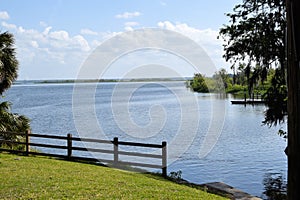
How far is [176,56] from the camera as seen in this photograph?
36.7ft

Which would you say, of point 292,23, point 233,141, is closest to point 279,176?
point 233,141

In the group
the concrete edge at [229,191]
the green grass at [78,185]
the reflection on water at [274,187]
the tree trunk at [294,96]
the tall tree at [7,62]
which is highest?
the tall tree at [7,62]

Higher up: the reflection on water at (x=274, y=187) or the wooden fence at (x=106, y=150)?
the wooden fence at (x=106, y=150)

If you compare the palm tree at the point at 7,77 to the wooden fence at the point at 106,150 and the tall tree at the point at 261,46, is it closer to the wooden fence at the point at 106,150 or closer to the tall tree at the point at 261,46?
the wooden fence at the point at 106,150

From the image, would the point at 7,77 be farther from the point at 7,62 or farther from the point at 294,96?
the point at 294,96

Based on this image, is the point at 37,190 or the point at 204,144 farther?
the point at 204,144

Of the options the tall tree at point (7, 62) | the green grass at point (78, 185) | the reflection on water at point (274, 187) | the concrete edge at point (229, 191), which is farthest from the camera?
the tall tree at point (7, 62)

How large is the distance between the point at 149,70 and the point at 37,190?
5061 mm

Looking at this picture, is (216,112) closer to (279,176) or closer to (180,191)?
(279,176)

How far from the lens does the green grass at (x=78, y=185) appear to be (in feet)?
25.0

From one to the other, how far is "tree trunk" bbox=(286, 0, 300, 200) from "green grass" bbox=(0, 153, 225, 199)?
5438 millimetres

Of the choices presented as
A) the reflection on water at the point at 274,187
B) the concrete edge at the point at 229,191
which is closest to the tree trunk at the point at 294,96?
the concrete edge at the point at 229,191

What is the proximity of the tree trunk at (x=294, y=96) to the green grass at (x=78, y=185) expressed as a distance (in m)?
5.44

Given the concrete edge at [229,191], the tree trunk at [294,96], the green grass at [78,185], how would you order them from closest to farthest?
the tree trunk at [294,96], the green grass at [78,185], the concrete edge at [229,191]
